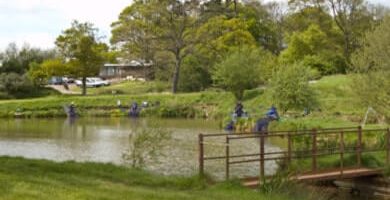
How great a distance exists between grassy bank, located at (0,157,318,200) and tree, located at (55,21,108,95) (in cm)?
5324

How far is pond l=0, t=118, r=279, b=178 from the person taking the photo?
2184 cm

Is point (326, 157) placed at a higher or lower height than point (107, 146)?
higher

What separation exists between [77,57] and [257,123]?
35103 millimetres

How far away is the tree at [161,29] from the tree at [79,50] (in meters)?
4.40

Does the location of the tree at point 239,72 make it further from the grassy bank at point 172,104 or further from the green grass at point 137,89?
the green grass at point 137,89

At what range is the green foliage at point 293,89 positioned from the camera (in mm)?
42250

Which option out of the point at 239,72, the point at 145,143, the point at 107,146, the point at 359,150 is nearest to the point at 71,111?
the point at 239,72

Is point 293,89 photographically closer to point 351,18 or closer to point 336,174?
point 336,174

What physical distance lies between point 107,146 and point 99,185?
60.1 ft

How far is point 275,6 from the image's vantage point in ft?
302

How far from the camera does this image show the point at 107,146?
101 ft

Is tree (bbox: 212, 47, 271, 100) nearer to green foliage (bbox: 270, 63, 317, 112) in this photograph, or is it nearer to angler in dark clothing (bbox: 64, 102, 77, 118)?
green foliage (bbox: 270, 63, 317, 112)

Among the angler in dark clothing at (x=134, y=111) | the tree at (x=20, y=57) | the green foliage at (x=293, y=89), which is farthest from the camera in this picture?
the tree at (x=20, y=57)

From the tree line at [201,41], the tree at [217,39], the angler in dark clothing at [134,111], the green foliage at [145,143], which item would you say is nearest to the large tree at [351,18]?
the tree line at [201,41]
